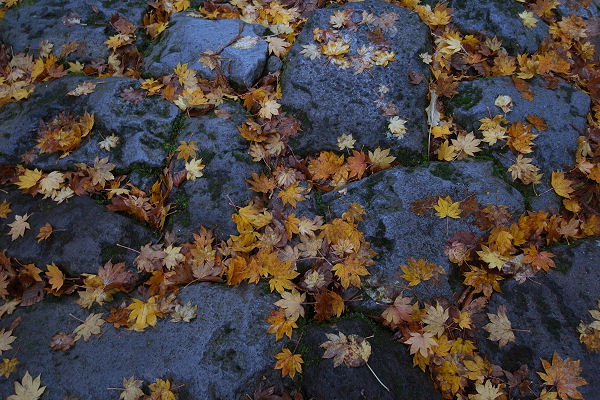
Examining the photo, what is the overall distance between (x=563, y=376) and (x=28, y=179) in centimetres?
418

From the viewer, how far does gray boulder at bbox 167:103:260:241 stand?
3238 millimetres

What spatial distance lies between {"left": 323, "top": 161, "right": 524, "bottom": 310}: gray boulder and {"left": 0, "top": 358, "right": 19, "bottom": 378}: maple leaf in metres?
2.34

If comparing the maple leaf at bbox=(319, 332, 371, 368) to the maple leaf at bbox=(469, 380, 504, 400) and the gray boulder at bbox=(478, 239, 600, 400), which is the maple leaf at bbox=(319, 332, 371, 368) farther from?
the gray boulder at bbox=(478, 239, 600, 400)

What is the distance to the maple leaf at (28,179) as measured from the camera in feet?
11.0

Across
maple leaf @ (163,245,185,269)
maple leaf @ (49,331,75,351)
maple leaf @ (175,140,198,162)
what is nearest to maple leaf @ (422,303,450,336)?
maple leaf @ (163,245,185,269)

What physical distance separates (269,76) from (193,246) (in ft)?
6.02

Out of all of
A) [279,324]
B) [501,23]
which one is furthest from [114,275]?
[501,23]

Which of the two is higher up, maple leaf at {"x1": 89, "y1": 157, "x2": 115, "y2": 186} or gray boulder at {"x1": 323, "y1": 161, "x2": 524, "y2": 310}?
maple leaf at {"x1": 89, "y1": 157, "x2": 115, "y2": 186}

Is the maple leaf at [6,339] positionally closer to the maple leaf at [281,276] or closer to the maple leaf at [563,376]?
the maple leaf at [281,276]

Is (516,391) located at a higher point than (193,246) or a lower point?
lower

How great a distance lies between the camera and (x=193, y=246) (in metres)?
3.11

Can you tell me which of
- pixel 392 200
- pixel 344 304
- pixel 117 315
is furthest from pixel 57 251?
pixel 392 200

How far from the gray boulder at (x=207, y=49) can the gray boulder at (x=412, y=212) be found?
1.56 meters

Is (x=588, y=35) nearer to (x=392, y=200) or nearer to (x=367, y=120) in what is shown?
(x=367, y=120)
